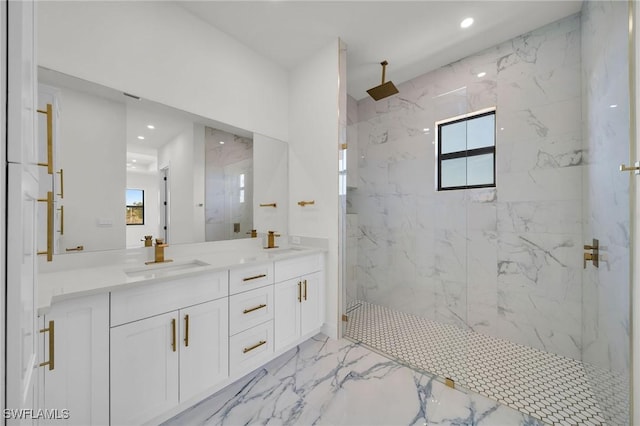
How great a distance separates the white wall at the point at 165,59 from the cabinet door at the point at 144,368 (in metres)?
1.55

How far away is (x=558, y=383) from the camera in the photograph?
5.62 feet

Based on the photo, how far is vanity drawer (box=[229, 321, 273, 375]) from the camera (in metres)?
1.63

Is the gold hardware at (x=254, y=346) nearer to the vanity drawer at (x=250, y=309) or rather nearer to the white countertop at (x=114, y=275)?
the vanity drawer at (x=250, y=309)

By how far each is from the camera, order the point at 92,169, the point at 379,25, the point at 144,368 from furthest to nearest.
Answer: the point at 379,25, the point at 92,169, the point at 144,368

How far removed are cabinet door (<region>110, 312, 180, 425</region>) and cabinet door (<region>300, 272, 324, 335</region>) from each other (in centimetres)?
104

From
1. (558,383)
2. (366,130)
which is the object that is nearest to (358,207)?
(366,130)

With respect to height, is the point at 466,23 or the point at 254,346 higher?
the point at 466,23

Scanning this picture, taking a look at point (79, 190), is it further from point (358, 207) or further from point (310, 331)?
point (358, 207)

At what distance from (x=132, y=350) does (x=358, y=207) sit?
276 centimetres

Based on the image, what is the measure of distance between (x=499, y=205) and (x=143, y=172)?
9.98ft

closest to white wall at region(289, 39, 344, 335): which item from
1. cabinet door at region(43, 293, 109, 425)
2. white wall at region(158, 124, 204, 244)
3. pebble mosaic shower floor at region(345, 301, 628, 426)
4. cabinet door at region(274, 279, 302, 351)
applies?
cabinet door at region(274, 279, 302, 351)

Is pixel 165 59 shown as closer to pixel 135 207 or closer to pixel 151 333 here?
pixel 135 207

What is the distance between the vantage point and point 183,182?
2033 mm

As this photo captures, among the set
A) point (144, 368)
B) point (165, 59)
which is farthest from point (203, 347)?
point (165, 59)
